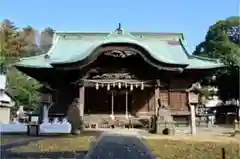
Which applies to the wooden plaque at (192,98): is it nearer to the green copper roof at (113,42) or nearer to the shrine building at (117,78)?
the shrine building at (117,78)

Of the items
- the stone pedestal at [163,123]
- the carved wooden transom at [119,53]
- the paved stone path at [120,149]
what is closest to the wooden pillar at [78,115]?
the carved wooden transom at [119,53]

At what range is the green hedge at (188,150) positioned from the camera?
1000 cm

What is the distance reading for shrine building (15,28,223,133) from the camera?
51.7 ft

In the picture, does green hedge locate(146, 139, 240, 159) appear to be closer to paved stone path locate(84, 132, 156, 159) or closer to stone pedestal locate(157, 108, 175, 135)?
stone pedestal locate(157, 108, 175, 135)

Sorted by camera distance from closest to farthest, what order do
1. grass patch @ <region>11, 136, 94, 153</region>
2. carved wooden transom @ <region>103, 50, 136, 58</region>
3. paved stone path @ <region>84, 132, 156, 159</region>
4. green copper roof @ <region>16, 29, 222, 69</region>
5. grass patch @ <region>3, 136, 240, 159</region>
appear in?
paved stone path @ <region>84, 132, 156, 159</region> → grass patch @ <region>3, 136, 240, 159</region> → grass patch @ <region>11, 136, 94, 153</region> → carved wooden transom @ <region>103, 50, 136, 58</region> → green copper roof @ <region>16, 29, 222, 69</region>

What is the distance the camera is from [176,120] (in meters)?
17.6

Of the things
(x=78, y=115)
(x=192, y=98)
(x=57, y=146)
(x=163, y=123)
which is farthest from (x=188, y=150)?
(x=192, y=98)

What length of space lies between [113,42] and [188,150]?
20.6 ft

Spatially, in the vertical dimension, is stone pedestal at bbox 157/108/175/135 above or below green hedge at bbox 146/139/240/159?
above

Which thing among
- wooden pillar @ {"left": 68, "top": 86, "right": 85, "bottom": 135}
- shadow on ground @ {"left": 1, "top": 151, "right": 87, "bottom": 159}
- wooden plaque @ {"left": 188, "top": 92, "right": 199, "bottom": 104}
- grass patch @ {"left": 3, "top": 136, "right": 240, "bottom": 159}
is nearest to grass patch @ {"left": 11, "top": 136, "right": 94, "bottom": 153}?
grass patch @ {"left": 3, "top": 136, "right": 240, "bottom": 159}

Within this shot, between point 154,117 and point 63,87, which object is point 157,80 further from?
point 63,87

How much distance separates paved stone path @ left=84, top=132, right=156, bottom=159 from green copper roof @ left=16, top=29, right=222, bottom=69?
9273mm

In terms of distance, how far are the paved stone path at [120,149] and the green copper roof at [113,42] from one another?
9273 millimetres

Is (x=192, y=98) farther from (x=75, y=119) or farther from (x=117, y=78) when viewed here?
(x=75, y=119)
